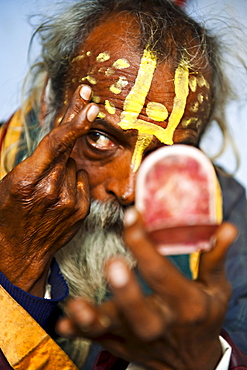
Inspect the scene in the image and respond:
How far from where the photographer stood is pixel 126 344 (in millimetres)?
791

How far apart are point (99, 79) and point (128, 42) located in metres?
0.13

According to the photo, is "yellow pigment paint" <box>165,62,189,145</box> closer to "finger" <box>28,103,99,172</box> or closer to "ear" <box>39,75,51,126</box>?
"finger" <box>28,103,99,172</box>

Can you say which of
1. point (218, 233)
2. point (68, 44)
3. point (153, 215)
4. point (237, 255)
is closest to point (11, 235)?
A: point (153, 215)

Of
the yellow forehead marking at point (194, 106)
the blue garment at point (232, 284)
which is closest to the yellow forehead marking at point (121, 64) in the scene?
the yellow forehead marking at point (194, 106)

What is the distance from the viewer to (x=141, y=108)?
1293 mm

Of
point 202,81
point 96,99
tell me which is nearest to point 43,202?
point 96,99

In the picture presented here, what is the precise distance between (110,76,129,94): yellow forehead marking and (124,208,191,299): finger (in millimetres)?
721

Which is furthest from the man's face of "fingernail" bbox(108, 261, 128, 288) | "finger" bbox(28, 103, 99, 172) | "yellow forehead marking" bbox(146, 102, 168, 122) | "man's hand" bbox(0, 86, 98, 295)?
"fingernail" bbox(108, 261, 128, 288)

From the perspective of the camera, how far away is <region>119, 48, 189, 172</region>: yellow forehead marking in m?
1.29

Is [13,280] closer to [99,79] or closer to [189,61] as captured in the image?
[99,79]

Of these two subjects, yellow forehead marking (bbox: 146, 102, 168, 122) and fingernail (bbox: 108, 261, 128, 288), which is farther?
yellow forehead marking (bbox: 146, 102, 168, 122)

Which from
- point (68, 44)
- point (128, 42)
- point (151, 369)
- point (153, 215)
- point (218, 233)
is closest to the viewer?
point (218, 233)

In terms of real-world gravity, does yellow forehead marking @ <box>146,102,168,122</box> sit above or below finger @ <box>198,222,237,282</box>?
below

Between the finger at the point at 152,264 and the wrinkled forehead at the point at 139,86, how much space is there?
0.67m
